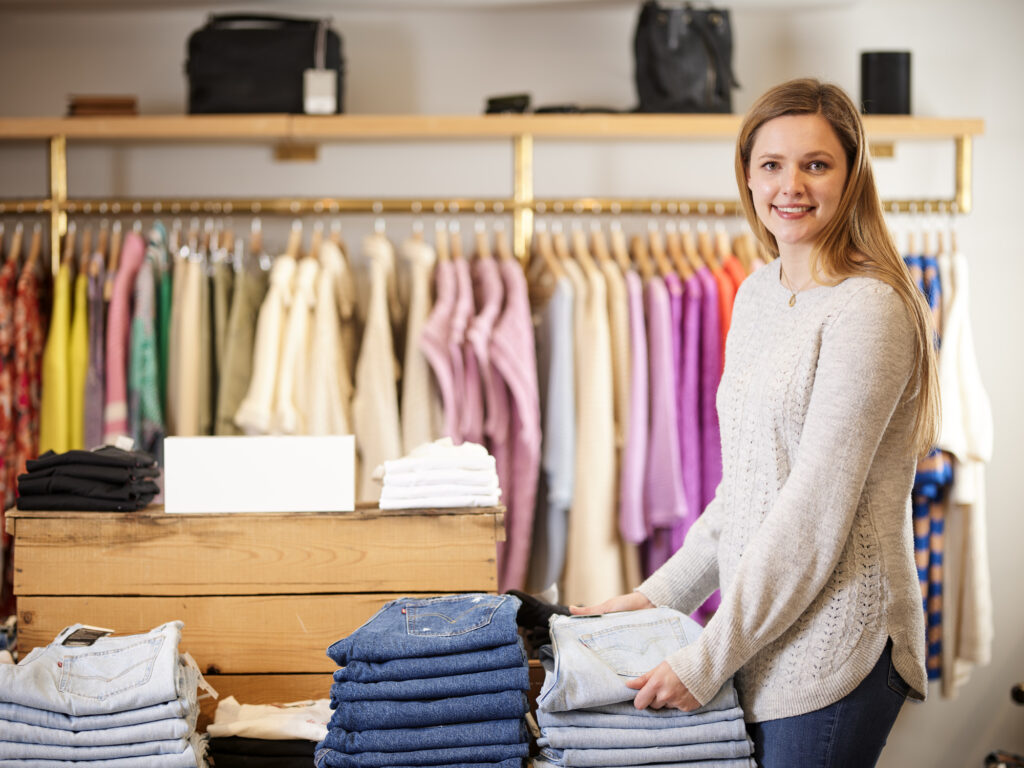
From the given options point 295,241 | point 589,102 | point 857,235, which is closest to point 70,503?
point 857,235

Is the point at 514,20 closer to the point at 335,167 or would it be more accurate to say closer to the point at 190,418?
the point at 335,167

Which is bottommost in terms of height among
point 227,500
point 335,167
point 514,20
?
point 227,500

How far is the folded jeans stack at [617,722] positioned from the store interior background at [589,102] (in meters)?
2.51

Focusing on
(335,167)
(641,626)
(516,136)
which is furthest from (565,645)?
(335,167)

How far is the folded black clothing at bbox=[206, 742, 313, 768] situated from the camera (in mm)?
1613

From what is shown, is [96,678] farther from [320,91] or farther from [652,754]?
Answer: [320,91]

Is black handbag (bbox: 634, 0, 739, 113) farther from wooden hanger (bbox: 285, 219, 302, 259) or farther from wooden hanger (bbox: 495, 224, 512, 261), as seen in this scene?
wooden hanger (bbox: 285, 219, 302, 259)

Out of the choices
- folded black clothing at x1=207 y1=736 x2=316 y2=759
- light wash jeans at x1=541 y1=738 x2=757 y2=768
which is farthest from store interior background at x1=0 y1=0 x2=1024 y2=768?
light wash jeans at x1=541 y1=738 x2=757 y2=768

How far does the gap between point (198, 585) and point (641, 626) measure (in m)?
0.84

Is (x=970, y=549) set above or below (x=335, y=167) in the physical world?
below

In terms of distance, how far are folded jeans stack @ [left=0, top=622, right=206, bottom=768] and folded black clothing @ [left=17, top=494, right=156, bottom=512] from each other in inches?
15.2

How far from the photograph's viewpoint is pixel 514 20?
3.67 meters

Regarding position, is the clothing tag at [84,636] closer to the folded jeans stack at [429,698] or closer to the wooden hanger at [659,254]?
the folded jeans stack at [429,698]

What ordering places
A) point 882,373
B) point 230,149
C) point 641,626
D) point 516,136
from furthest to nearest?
point 230,149 → point 516,136 → point 641,626 → point 882,373
